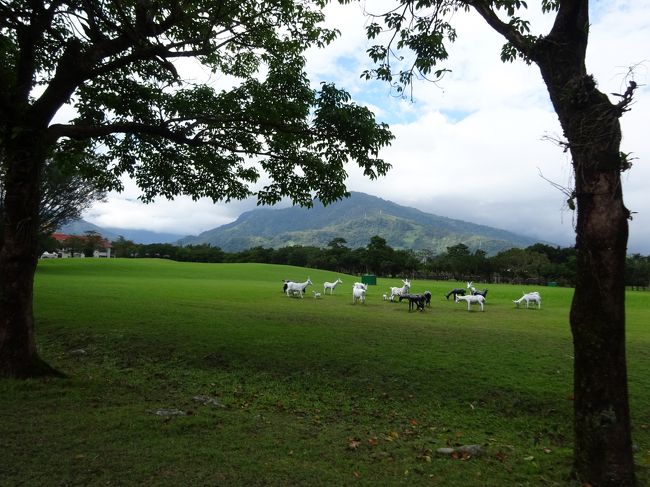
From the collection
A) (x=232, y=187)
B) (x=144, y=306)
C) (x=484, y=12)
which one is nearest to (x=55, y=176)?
(x=144, y=306)

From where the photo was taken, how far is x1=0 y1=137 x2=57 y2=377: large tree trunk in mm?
8281

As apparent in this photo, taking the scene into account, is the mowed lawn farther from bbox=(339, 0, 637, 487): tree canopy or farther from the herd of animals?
the herd of animals

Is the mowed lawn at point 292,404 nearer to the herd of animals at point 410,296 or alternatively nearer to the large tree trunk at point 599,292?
the large tree trunk at point 599,292

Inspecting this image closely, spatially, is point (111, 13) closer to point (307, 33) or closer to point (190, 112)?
point (190, 112)

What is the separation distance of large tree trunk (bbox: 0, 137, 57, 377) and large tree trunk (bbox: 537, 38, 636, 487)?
28.7 ft

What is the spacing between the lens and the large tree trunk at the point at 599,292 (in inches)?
190

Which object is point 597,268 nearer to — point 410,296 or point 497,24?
point 497,24

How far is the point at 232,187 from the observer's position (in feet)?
41.4

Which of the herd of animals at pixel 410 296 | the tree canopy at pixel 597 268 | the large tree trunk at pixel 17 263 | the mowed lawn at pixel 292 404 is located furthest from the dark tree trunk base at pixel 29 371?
the herd of animals at pixel 410 296

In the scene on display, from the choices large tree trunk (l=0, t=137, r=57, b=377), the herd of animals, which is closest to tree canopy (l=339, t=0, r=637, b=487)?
large tree trunk (l=0, t=137, r=57, b=377)

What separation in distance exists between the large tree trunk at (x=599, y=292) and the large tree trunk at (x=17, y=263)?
344 inches

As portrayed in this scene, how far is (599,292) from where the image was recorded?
485cm

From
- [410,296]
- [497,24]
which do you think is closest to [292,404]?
[497,24]

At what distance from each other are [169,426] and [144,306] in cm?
1409
